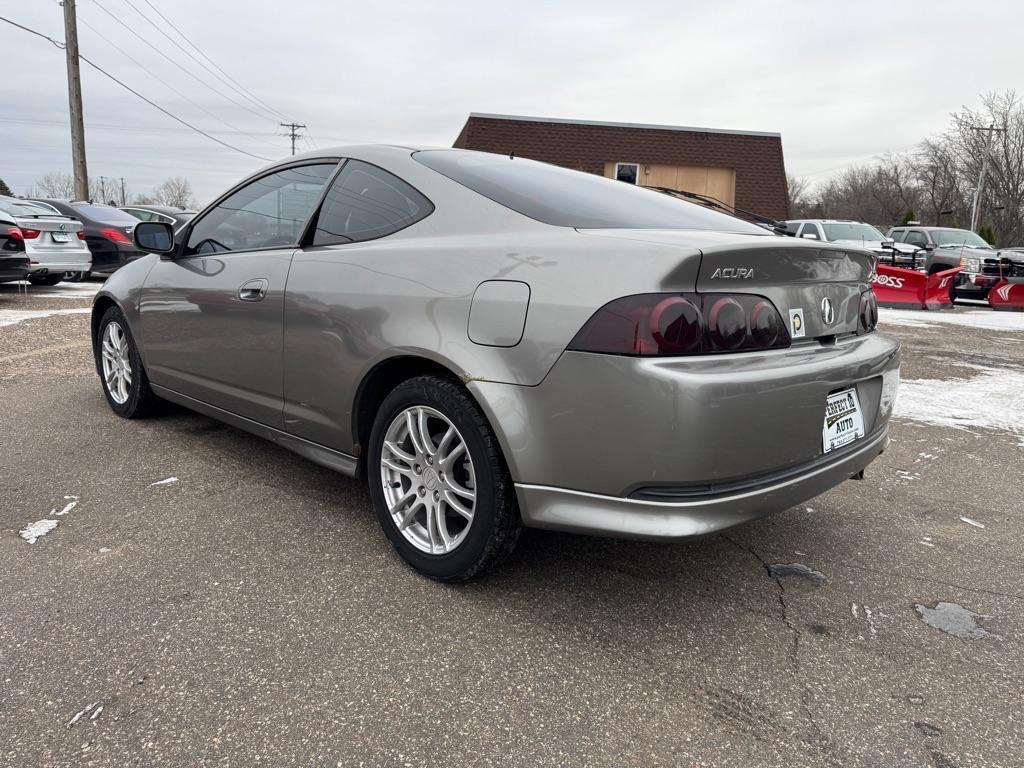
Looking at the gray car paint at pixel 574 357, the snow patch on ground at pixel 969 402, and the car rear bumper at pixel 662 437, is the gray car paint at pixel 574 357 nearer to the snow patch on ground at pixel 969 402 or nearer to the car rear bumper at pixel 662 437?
the car rear bumper at pixel 662 437

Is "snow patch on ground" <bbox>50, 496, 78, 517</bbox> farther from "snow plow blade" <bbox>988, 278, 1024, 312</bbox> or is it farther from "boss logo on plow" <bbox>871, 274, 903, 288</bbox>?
"snow plow blade" <bbox>988, 278, 1024, 312</bbox>

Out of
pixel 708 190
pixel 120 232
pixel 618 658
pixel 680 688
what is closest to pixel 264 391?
pixel 618 658

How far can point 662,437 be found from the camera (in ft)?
6.48

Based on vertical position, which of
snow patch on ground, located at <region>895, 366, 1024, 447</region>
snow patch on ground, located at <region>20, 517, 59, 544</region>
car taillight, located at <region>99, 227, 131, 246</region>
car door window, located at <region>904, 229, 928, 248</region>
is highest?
car door window, located at <region>904, 229, 928, 248</region>

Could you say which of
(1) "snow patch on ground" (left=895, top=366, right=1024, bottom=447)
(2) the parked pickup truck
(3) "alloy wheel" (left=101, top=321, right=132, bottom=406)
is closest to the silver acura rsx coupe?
(3) "alloy wheel" (left=101, top=321, right=132, bottom=406)

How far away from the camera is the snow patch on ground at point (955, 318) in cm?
1117

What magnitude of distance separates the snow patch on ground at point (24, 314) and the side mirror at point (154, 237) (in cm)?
547

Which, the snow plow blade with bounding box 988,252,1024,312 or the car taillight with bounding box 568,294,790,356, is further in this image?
the snow plow blade with bounding box 988,252,1024,312

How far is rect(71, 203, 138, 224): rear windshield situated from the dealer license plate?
554 inches

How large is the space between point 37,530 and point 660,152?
1035 inches

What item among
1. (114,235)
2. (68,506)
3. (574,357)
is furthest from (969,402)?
(114,235)

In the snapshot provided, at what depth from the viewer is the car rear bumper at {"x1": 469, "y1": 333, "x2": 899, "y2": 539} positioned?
77.9 inches

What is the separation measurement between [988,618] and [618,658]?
4.15ft

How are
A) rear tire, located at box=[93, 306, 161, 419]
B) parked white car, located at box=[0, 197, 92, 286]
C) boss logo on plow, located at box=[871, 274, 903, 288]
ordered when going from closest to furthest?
rear tire, located at box=[93, 306, 161, 419], parked white car, located at box=[0, 197, 92, 286], boss logo on plow, located at box=[871, 274, 903, 288]
